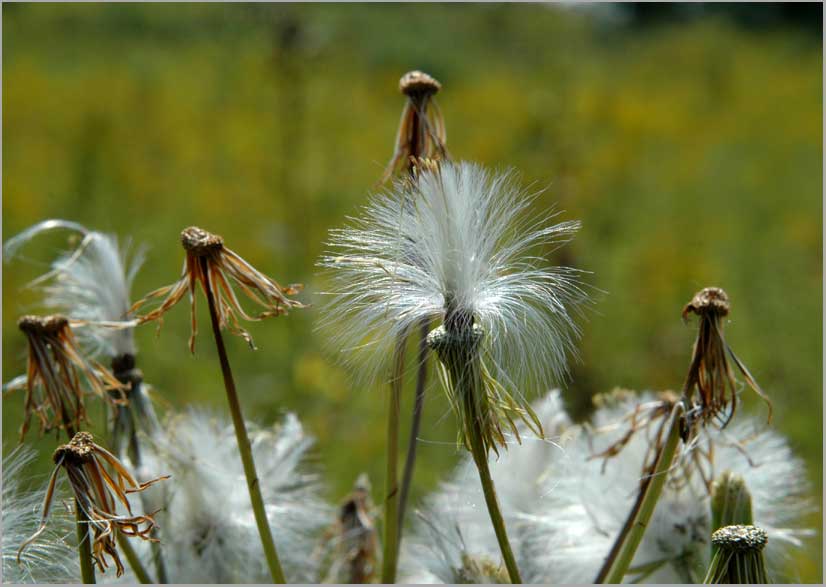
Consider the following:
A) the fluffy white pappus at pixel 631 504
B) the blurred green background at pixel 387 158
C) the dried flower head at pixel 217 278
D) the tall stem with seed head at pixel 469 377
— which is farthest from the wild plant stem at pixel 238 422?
the blurred green background at pixel 387 158

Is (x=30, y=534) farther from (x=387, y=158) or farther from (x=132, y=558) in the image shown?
(x=387, y=158)

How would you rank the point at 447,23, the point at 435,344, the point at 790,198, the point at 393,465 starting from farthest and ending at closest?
1. the point at 447,23
2. the point at 790,198
3. the point at 393,465
4. the point at 435,344

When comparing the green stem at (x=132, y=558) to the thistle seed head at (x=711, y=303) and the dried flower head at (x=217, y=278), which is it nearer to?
the dried flower head at (x=217, y=278)

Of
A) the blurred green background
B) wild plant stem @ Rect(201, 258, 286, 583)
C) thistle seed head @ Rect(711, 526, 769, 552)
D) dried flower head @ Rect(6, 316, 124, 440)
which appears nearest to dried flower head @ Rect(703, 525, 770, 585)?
thistle seed head @ Rect(711, 526, 769, 552)

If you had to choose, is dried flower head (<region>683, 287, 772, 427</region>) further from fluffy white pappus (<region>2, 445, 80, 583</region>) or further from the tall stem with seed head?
fluffy white pappus (<region>2, 445, 80, 583</region>)

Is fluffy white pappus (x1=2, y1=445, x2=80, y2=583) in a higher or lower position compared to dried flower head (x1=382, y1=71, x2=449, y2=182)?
lower

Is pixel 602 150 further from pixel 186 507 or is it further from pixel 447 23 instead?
pixel 186 507

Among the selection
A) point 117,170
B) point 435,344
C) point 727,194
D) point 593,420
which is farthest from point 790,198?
point 435,344
